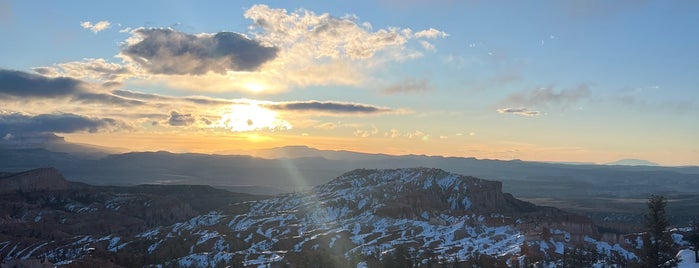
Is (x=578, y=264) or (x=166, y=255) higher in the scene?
(x=578, y=264)

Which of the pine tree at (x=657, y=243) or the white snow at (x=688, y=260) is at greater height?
the pine tree at (x=657, y=243)

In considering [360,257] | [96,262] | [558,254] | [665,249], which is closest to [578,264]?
[558,254]

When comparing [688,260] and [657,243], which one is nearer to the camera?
[657,243]

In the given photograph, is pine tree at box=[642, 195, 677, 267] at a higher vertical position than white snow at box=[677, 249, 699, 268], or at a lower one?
higher

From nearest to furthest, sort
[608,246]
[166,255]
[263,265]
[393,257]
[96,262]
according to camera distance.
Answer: [96,262] → [393,257] → [263,265] → [608,246] → [166,255]

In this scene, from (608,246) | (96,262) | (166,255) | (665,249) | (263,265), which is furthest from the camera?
(166,255)

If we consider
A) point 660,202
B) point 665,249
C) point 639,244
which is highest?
point 660,202

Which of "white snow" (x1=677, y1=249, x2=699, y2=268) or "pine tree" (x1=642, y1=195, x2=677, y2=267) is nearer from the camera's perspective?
"pine tree" (x1=642, y1=195, x2=677, y2=267)

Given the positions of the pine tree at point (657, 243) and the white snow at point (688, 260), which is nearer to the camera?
the pine tree at point (657, 243)

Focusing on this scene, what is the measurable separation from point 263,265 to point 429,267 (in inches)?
1854

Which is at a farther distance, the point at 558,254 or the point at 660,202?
the point at 558,254

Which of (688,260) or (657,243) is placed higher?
(657,243)

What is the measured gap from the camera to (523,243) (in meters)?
175

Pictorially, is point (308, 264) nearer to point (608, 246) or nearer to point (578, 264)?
point (578, 264)
